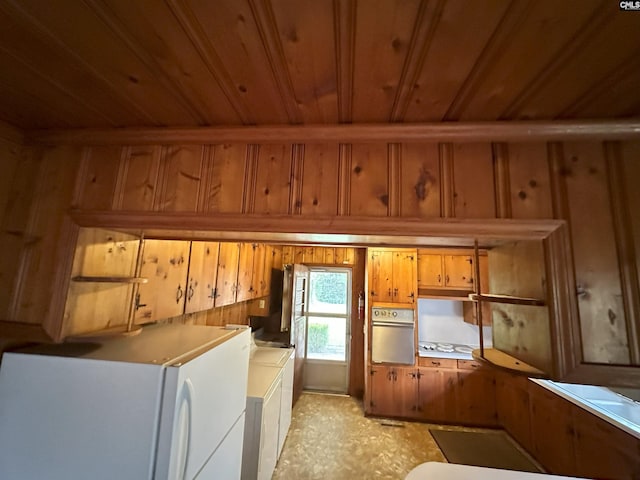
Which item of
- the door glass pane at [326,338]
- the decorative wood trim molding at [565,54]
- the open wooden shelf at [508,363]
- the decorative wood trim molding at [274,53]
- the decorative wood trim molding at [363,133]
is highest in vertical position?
the decorative wood trim molding at [274,53]

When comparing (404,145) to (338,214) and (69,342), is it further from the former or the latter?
(69,342)

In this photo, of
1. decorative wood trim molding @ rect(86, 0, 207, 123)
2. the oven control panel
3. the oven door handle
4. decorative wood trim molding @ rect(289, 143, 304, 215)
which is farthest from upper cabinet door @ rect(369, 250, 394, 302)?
decorative wood trim molding @ rect(86, 0, 207, 123)

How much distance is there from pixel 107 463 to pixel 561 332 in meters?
1.67

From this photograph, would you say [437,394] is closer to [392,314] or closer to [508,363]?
[392,314]

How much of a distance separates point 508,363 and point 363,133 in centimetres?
113

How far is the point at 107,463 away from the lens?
924mm

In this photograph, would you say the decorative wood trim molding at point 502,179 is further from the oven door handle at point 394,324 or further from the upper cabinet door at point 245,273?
the oven door handle at point 394,324

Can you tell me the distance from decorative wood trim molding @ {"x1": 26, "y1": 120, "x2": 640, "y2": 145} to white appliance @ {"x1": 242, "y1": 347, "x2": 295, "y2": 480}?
190cm

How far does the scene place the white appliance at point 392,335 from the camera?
367 centimetres

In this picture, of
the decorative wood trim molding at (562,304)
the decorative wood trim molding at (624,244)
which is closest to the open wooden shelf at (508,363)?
the decorative wood trim molding at (562,304)

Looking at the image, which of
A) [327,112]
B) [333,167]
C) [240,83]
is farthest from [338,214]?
[240,83]

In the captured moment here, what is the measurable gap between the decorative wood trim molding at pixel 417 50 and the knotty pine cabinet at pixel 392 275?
311 cm

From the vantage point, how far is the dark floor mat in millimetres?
2721

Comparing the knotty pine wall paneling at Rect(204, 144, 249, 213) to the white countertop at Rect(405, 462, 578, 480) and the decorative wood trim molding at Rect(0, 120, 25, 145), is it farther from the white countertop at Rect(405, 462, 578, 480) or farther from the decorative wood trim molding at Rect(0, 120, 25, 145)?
the white countertop at Rect(405, 462, 578, 480)
